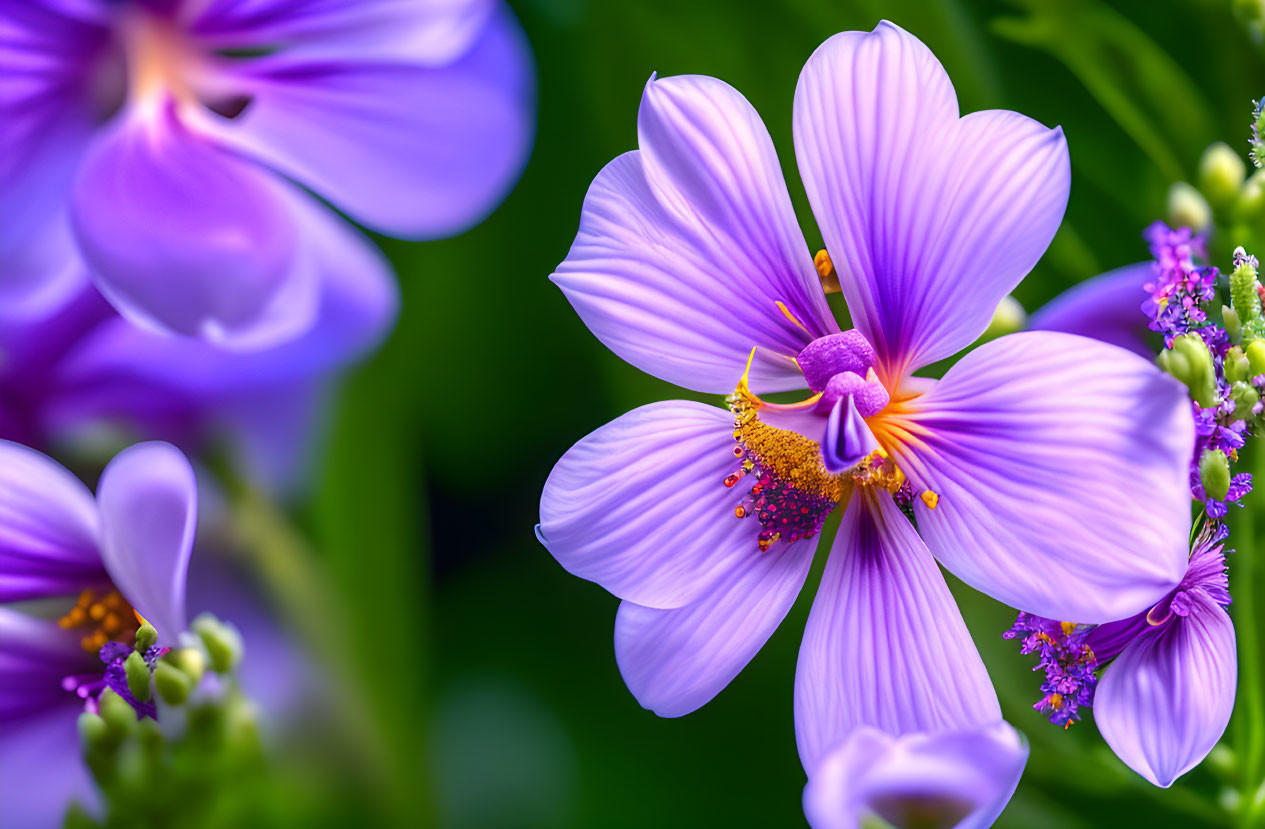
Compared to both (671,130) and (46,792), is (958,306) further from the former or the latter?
(46,792)

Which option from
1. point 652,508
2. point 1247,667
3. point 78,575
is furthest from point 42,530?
point 1247,667

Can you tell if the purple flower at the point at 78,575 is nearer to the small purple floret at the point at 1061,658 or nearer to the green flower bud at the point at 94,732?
the green flower bud at the point at 94,732

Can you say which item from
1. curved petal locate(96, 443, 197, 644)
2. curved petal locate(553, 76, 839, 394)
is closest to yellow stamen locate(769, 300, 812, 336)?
curved petal locate(553, 76, 839, 394)

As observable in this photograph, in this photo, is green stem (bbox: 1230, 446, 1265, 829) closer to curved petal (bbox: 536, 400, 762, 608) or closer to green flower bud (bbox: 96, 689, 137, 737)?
curved petal (bbox: 536, 400, 762, 608)

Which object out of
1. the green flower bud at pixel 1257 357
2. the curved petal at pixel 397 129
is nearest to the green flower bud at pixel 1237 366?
the green flower bud at pixel 1257 357

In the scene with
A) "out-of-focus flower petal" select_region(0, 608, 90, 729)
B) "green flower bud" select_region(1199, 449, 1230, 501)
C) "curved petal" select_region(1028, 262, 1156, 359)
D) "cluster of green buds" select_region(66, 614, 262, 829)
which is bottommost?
"green flower bud" select_region(1199, 449, 1230, 501)

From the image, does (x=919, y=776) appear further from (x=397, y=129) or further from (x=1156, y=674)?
(x=397, y=129)
